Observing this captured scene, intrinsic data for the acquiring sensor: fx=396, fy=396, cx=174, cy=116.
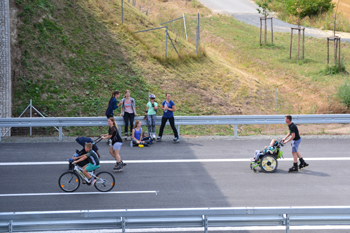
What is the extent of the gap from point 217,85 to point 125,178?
13.0 metres

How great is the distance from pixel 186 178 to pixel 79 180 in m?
3.03

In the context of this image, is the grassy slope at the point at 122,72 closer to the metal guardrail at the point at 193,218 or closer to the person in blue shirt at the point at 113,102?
the person in blue shirt at the point at 113,102

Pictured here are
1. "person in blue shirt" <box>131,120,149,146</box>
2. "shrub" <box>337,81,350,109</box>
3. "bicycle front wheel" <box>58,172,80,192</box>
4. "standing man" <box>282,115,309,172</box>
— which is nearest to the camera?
"bicycle front wheel" <box>58,172,80,192</box>

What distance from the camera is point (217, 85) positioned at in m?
23.4

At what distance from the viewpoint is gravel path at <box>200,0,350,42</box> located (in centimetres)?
3619

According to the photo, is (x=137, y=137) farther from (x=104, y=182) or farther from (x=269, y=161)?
(x=269, y=161)

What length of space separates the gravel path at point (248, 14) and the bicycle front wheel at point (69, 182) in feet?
98.1

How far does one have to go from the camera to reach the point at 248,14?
43531mm

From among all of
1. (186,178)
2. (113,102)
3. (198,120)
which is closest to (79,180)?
(186,178)

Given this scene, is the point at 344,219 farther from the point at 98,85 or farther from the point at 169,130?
the point at 98,85

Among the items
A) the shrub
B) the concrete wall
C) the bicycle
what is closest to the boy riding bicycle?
the bicycle

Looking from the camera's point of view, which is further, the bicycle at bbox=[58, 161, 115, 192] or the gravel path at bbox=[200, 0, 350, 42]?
the gravel path at bbox=[200, 0, 350, 42]

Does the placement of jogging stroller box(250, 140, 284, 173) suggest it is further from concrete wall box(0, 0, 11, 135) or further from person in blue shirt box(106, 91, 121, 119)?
concrete wall box(0, 0, 11, 135)

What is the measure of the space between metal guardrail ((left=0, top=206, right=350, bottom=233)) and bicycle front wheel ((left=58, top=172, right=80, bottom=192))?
350 centimetres
